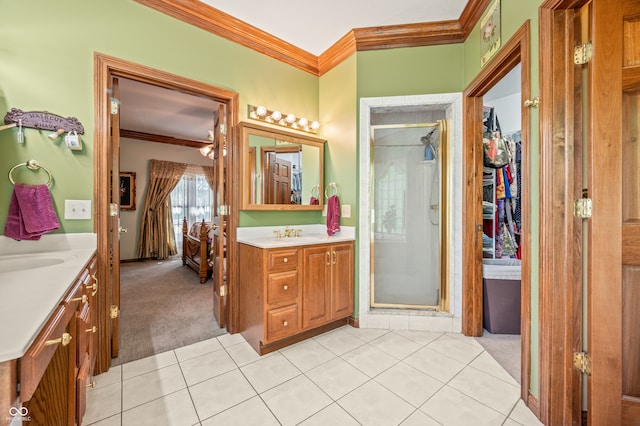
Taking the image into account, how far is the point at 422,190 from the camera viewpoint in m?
2.77

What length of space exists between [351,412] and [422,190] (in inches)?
80.6

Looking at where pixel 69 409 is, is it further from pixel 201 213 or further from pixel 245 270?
pixel 201 213

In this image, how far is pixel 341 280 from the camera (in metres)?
2.48

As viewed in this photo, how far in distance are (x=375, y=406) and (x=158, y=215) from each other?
19.0 feet

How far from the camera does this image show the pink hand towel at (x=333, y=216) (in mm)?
2650

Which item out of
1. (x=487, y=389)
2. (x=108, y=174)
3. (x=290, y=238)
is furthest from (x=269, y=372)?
(x=108, y=174)

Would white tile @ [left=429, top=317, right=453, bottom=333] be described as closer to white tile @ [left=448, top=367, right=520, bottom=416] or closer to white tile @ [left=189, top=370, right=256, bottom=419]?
white tile @ [left=448, top=367, right=520, bottom=416]

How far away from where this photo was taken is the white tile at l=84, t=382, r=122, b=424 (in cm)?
145

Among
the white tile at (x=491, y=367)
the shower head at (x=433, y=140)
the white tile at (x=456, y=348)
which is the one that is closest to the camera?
the white tile at (x=491, y=367)

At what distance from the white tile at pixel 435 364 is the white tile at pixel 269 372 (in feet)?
2.83

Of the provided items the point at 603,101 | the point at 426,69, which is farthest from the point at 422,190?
the point at 603,101

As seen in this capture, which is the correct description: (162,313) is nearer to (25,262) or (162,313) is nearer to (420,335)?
(25,262)

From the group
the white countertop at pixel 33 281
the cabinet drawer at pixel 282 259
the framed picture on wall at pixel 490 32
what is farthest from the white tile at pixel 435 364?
the framed picture on wall at pixel 490 32

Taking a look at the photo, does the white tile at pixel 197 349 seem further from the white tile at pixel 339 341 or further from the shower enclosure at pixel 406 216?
the shower enclosure at pixel 406 216
